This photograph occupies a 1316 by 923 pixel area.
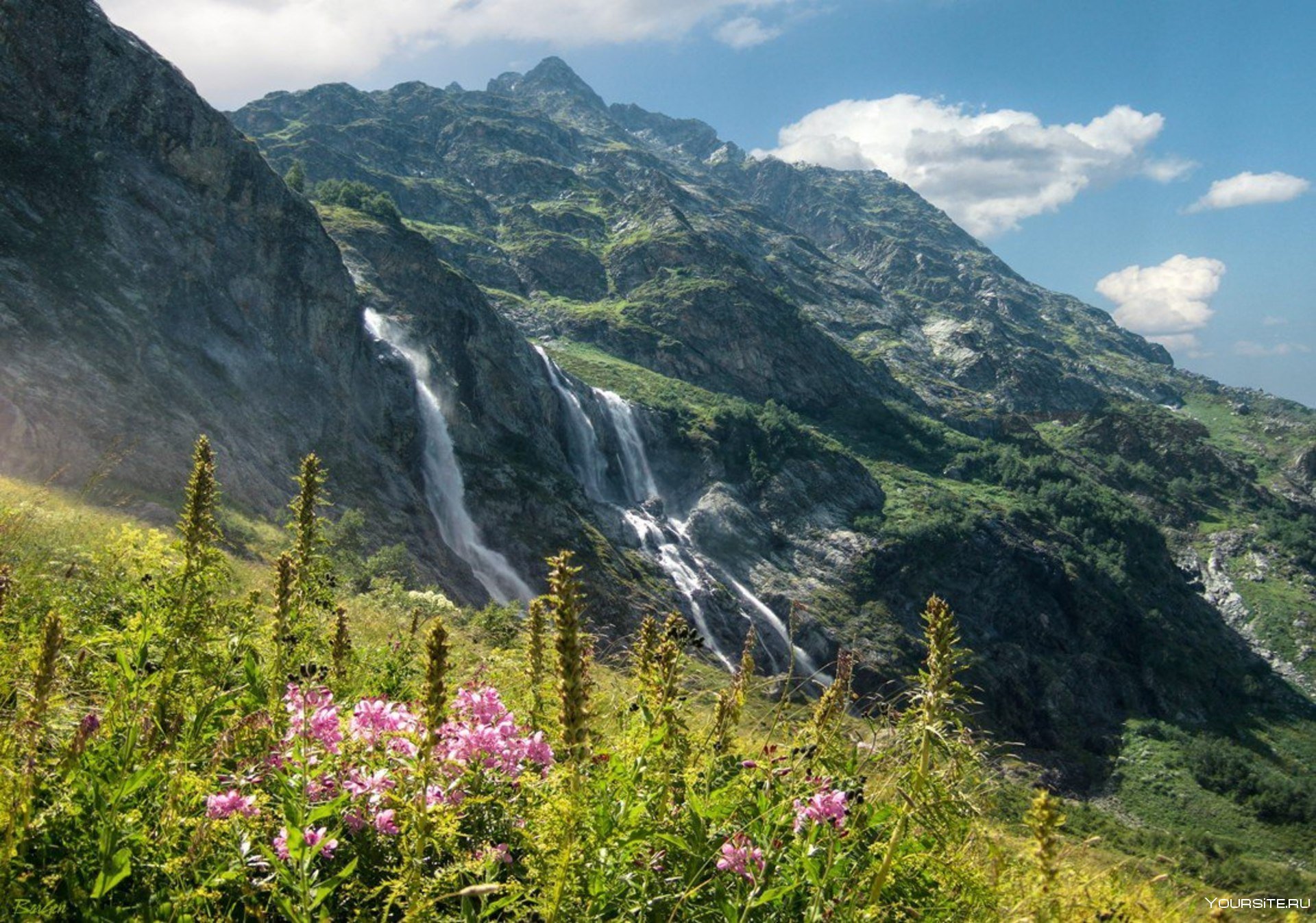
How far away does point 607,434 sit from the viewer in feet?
295

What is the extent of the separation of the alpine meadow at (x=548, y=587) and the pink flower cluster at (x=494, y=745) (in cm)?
2

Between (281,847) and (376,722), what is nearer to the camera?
(281,847)

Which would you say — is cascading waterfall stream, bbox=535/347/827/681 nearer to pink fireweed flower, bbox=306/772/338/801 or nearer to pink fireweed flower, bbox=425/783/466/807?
pink fireweed flower, bbox=306/772/338/801

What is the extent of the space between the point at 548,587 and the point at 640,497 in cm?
7964

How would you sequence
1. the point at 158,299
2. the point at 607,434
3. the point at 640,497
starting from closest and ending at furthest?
the point at 158,299 → the point at 640,497 → the point at 607,434

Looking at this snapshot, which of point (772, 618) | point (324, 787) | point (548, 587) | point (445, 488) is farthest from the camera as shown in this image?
point (772, 618)

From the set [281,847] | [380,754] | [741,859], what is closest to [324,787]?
[380,754]

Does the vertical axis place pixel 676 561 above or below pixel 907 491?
below

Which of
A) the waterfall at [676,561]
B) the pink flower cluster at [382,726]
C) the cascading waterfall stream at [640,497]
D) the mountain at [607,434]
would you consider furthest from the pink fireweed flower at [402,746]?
the waterfall at [676,561]

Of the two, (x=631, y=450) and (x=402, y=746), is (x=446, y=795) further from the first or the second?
(x=631, y=450)

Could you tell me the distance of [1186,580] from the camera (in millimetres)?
134750

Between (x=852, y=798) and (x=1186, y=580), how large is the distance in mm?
162390

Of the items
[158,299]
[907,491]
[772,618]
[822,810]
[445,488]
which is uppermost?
[158,299]

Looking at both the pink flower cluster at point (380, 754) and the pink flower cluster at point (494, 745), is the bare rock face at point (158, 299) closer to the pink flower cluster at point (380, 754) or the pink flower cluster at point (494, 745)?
the pink flower cluster at point (380, 754)
